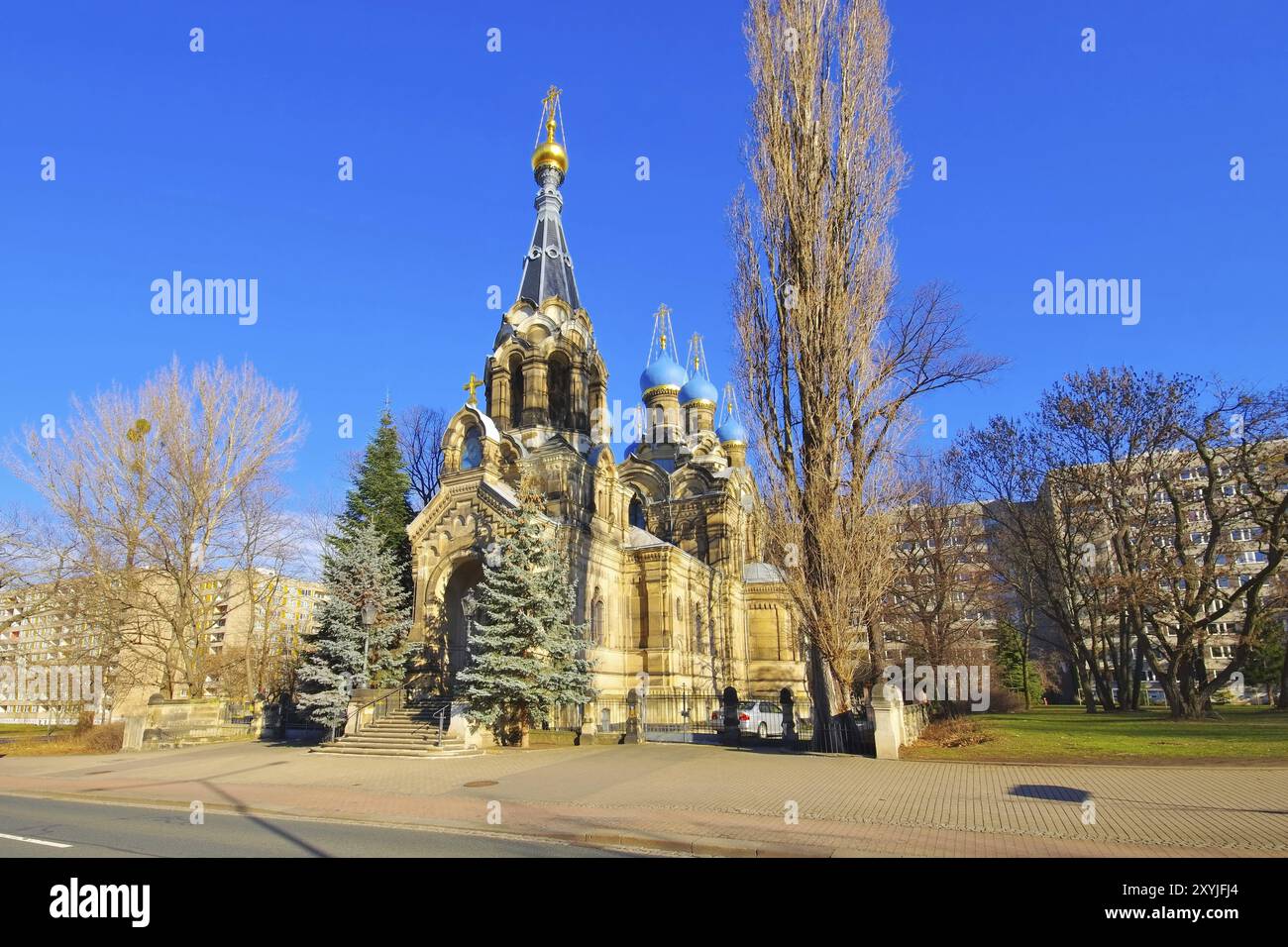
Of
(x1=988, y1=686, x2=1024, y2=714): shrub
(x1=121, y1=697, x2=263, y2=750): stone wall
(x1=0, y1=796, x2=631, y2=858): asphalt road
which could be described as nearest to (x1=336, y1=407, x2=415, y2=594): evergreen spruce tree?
(x1=121, y1=697, x2=263, y2=750): stone wall

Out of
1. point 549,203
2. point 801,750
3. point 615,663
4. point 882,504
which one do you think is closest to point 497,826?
point 801,750

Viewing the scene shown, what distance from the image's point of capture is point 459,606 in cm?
2842

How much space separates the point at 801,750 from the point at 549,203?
101ft

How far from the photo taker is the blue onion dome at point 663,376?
46.7 m

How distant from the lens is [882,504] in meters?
19.1

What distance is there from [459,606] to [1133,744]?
21.3m

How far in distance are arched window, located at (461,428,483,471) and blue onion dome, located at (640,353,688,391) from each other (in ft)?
60.6

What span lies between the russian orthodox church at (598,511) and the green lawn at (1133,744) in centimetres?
903

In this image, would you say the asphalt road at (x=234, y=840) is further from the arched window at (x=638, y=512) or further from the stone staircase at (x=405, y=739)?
the arched window at (x=638, y=512)

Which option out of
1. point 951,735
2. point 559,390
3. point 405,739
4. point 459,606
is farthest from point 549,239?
point 951,735

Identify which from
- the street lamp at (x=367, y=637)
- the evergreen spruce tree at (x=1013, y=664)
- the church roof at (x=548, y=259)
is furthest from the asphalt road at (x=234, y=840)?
the evergreen spruce tree at (x=1013, y=664)

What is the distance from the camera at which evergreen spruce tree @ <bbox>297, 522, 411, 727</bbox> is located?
2325 cm

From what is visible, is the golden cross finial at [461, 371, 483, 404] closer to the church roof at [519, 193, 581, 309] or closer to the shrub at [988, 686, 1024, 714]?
the church roof at [519, 193, 581, 309]
